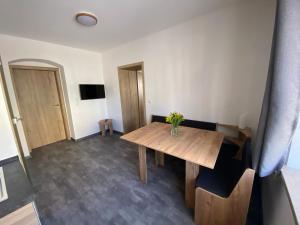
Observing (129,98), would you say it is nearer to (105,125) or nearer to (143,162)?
(105,125)

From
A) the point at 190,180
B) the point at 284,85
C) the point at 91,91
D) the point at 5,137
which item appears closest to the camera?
the point at 284,85

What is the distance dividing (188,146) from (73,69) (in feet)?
11.7

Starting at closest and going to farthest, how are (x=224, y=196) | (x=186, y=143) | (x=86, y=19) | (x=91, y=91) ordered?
(x=224, y=196) < (x=186, y=143) < (x=86, y=19) < (x=91, y=91)

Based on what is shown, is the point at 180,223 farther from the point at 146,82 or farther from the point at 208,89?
the point at 146,82

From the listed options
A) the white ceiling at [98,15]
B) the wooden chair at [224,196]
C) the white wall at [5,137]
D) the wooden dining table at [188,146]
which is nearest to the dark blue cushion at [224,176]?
the wooden chair at [224,196]

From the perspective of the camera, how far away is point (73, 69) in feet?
11.6

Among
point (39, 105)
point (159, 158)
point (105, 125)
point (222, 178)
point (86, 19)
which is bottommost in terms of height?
point (159, 158)

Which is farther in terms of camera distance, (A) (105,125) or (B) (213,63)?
(A) (105,125)

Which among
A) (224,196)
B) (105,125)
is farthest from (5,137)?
(224,196)

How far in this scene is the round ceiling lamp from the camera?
1.97 metres

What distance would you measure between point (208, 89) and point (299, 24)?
1.54 meters

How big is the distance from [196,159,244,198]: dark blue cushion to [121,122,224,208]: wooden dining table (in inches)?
4.7

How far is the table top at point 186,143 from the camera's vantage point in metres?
1.35

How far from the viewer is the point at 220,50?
2.14 metres
